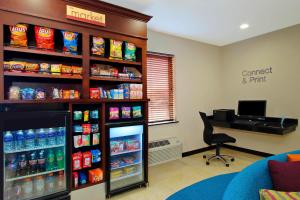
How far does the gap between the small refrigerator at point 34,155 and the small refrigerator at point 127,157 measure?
594 millimetres

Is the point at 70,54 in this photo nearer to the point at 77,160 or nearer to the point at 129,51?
the point at 129,51

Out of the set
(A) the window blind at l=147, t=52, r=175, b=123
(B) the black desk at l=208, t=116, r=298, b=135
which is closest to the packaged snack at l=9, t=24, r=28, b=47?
(A) the window blind at l=147, t=52, r=175, b=123

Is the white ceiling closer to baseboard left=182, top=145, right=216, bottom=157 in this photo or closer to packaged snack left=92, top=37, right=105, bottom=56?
packaged snack left=92, top=37, right=105, bottom=56

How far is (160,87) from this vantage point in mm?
3850

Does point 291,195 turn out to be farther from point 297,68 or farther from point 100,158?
point 297,68

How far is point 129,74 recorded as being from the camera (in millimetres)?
2693

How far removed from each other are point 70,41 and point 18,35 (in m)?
0.51

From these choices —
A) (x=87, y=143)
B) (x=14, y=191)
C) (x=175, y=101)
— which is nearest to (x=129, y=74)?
(x=87, y=143)

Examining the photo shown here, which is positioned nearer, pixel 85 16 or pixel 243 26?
pixel 85 16

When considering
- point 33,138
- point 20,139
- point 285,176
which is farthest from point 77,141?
point 285,176

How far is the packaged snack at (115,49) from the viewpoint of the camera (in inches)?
98.2

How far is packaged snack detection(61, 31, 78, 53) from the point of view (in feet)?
7.12

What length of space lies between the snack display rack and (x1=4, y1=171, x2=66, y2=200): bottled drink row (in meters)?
0.21

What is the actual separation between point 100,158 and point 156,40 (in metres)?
2.48
